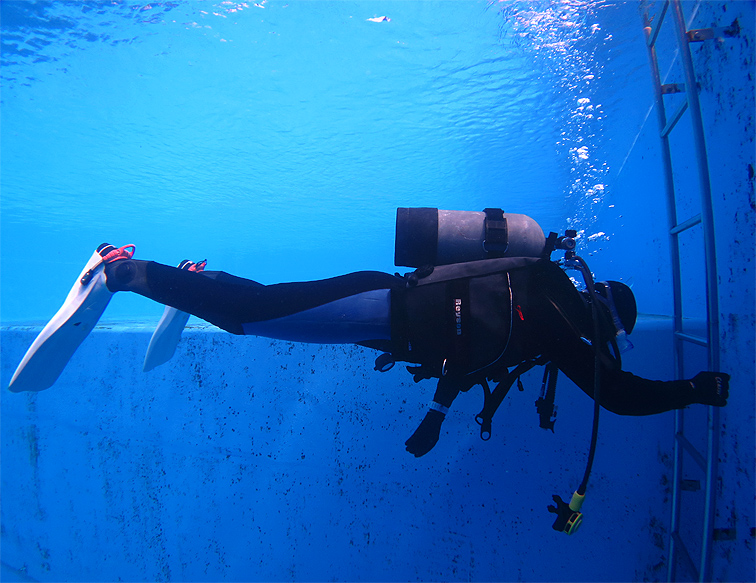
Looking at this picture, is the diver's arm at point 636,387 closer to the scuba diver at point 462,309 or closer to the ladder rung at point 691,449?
the scuba diver at point 462,309

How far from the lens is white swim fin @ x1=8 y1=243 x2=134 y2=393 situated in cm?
235

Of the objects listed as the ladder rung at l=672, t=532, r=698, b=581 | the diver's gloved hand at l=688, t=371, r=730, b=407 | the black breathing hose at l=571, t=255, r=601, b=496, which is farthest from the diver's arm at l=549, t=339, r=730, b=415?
the ladder rung at l=672, t=532, r=698, b=581

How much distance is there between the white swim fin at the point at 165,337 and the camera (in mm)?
3057

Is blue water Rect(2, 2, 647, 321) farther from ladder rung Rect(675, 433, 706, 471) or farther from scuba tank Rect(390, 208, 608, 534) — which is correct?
ladder rung Rect(675, 433, 706, 471)

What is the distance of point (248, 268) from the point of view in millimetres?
54094

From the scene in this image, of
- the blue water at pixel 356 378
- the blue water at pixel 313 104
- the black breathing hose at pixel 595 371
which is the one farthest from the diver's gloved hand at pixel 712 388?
the blue water at pixel 313 104

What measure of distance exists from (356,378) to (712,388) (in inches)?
98.7

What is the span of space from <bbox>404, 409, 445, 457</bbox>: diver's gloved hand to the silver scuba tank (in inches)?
39.2

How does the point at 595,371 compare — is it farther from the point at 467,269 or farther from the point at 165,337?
the point at 165,337

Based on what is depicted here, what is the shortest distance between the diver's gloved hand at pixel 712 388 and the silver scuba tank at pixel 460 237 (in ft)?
3.92

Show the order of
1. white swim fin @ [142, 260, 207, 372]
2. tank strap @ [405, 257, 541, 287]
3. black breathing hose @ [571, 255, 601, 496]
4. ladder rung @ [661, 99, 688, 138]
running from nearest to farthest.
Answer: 1. black breathing hose @ [571, 255, 601, 496]
2. tank strap @ [405, 257, 541, 287]
3. ladder rung @ [661, 99, 688, 138]
4. white swim fin @ [142, 260, 207, 372]

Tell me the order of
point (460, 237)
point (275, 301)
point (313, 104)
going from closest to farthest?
point (275, 301) < point (460, 237) < point (313, 104)

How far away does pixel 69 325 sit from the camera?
7.98ft

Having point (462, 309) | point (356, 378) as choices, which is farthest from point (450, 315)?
point (356, 378)
